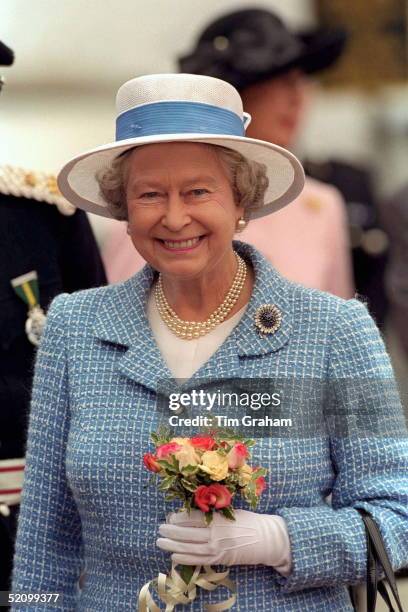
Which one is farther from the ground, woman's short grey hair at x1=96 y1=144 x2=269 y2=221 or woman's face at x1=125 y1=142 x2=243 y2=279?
woman's short grey hair at x1=96 y1=144 x2=269 y2=221

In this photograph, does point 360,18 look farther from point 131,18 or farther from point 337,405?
point 337,405

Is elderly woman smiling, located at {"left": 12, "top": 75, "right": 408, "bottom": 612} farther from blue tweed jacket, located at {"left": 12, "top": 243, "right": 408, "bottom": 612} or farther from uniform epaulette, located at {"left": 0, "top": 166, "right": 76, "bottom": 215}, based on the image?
uniform epaulette, located at {"left": 0, "top": 166, "right": 76, "bottom": 215}

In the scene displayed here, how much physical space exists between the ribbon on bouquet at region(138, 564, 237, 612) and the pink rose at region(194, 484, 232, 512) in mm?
159

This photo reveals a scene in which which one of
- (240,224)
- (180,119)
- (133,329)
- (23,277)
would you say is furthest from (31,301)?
(180,119)

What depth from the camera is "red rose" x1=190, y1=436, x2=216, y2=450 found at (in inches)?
90.3

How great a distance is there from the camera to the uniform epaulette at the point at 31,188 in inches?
138

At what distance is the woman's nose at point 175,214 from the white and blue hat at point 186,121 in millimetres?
111

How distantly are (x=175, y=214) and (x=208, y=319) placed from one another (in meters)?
0.26

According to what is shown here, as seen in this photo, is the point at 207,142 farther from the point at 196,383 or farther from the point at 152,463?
the point at 152,463

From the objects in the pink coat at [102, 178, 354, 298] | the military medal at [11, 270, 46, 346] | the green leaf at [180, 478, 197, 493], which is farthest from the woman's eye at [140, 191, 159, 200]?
the pink coat at [102, 178, 354, 298]

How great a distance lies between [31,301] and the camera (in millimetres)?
3445

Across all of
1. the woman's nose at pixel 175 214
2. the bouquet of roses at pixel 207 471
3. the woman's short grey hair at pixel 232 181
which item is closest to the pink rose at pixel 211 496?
the bouquet of roses at pixel 207 471

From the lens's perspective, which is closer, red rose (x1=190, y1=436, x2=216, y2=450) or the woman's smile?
red rose (x1=190, y1=436, x2=216, y2=450)

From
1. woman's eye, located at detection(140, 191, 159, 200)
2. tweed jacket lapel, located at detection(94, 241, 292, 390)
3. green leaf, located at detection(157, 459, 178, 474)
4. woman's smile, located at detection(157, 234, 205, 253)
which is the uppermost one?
woman's eye, located at detection(140, 191, 159, 200)
